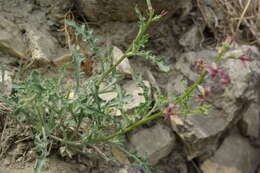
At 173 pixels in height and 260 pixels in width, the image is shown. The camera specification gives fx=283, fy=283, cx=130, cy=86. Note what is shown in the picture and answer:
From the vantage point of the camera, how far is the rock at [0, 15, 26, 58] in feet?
6.27

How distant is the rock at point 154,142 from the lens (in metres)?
2.12

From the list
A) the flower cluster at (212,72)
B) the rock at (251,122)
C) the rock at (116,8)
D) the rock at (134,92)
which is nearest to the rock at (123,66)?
the rock at (134,92)

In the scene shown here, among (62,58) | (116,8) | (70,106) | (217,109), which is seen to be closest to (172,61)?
(217,109)

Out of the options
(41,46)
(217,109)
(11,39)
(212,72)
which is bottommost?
(217,109)

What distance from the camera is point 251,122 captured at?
8.80ft

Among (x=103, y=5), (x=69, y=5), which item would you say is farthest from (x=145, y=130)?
(x=69, y=5)

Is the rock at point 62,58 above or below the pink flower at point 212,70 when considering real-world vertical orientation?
above

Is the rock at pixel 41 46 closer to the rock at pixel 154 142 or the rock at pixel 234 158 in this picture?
the rock at pixel 154 142

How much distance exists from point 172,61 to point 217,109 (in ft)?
1.82

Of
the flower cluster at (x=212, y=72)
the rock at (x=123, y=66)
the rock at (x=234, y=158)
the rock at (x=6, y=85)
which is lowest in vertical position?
the rock at (x=234, y=158)

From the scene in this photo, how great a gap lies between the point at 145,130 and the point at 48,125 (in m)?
0.89

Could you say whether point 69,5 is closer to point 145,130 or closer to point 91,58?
point 91,58

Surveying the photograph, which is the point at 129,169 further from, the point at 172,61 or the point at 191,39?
the point at 191,39

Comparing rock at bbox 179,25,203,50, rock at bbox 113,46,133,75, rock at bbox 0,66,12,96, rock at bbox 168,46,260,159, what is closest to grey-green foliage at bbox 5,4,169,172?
rock at bbox 0,66,12,96
